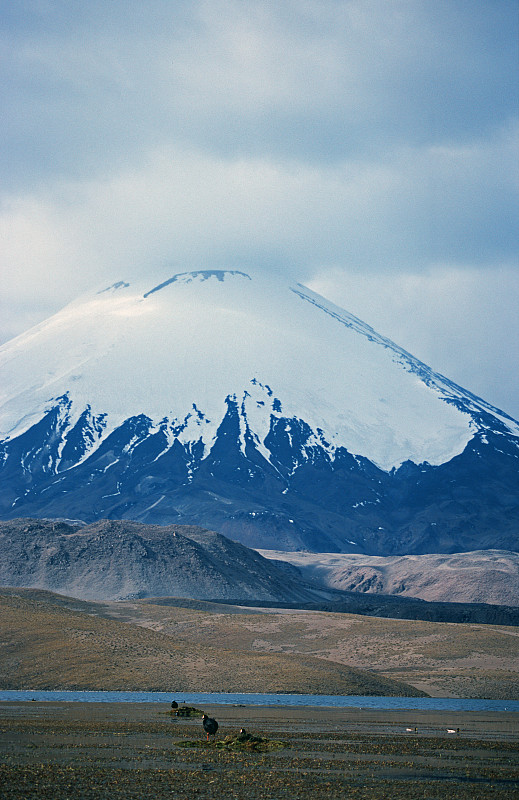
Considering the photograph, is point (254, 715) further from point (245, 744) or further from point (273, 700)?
point (245, 744)

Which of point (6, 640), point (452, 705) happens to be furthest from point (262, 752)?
point (6, 640)

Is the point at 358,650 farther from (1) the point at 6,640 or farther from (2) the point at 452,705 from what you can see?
(1) the point at 6,640

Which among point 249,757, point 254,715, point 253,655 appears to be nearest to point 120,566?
point 253,655

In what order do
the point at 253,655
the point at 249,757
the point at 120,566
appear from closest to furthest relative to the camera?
the point at 249,757 → the point at 253,655 → the point at 120,566

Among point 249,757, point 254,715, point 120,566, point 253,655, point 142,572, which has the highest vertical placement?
point 120,566

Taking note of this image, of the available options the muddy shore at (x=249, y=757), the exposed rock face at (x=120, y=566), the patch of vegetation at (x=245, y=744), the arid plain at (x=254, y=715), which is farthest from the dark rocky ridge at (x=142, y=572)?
the patch of vegetation at (x=245, y=744)

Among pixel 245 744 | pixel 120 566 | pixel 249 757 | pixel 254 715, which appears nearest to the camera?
pixel 249 757

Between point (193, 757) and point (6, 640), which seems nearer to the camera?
point (193, 757)
